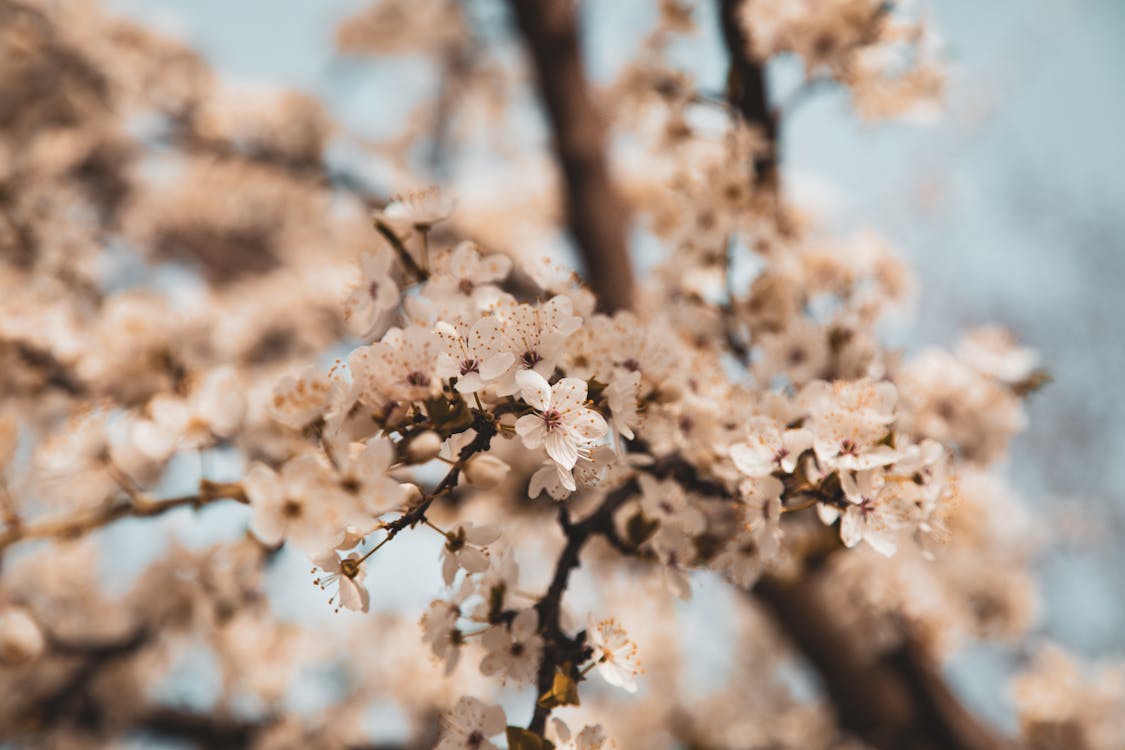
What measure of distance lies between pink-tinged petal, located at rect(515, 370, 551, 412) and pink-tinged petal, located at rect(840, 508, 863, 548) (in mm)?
473

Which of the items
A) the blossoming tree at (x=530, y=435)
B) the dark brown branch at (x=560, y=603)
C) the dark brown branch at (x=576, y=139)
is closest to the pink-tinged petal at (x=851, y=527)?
the blossoming tree at (x=530, y=435)

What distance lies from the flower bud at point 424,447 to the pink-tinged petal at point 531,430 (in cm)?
10

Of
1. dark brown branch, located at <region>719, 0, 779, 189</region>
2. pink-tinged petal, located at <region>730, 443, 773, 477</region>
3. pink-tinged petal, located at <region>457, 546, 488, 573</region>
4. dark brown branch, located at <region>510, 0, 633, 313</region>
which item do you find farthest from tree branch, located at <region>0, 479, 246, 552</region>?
dark brown branch, located at <region>510, 0, 633, 313</region>

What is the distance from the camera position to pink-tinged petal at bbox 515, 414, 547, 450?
87cm

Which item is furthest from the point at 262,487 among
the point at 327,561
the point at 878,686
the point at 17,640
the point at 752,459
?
the point at 878,686

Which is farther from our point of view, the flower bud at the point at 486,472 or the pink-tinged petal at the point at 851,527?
the pink-tinged petal at the point at 851,527

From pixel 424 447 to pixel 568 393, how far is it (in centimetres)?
19

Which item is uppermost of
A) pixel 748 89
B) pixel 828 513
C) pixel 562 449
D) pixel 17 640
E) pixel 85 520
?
pixel 748 89

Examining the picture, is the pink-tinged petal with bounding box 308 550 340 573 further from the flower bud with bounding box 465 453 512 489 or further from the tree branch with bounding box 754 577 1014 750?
the tree branch with bounding box 754 577 1014 750

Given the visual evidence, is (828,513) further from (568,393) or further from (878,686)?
(878,686)

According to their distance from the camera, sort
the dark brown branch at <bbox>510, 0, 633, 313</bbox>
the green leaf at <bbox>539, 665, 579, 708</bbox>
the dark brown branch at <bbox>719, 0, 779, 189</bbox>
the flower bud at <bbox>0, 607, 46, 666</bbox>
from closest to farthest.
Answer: the green leaf at <bbox>539, 665, 579, 708</bbox> → the flower bud at <bbox>0, 607, 46, 666</bbox> → the dark brown branch at <bbox>719, 0, 779, 189</bbox> → the dark brown branch at <bbox>510, 0, 633, 313</bbox>

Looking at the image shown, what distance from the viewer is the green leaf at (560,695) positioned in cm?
95

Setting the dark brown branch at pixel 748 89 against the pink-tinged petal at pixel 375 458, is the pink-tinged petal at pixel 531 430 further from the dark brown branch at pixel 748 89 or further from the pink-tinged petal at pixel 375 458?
the dark brown branch at pixel 748 89

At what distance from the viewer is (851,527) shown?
3.32ft
